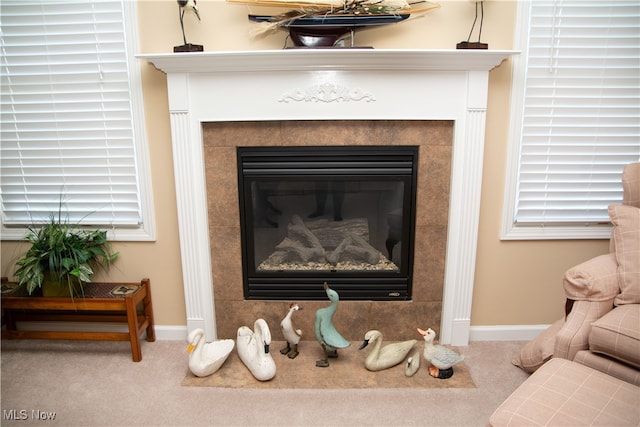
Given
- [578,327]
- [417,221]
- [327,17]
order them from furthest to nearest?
[417,221] < [327,17] < [578,327]

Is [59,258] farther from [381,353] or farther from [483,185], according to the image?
[483,185]

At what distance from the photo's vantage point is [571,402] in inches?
53.0

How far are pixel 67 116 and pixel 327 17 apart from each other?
1476 millimetres

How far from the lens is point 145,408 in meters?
1.94

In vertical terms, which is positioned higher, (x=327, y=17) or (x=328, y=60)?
(x=327, y=17)

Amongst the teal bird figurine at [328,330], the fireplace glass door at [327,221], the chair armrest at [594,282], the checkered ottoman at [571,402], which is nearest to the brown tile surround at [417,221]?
the fireplace glass door at [327,221]

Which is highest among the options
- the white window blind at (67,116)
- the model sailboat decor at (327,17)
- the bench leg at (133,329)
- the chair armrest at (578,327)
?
the model sailboat decor at (327,17)

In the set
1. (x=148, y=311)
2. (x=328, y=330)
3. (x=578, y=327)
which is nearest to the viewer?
(x=578, y=327)

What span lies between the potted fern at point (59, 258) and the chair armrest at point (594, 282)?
7.63 ft

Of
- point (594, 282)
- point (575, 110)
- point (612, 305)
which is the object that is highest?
point (575, 110)

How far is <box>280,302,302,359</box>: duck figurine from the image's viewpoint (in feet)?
7.29

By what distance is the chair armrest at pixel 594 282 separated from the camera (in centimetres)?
179

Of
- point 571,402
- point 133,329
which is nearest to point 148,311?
point 133,329

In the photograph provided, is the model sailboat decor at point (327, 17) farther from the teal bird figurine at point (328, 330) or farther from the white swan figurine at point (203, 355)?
the white swan figurine at point (203, 355)
